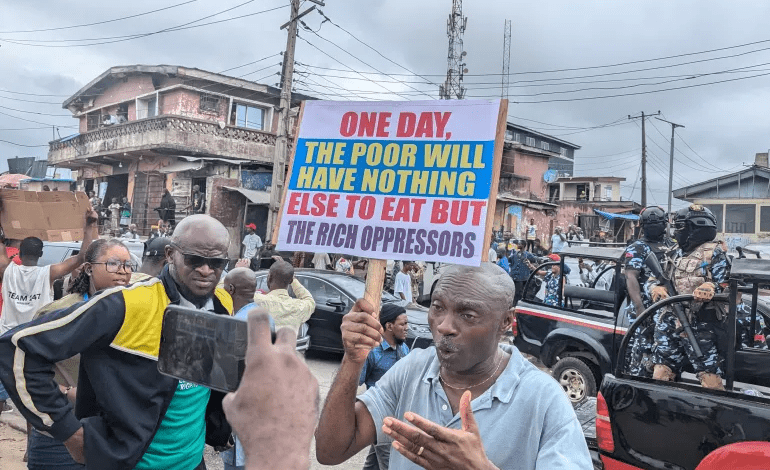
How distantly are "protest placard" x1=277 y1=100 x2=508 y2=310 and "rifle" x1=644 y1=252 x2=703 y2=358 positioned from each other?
311cm

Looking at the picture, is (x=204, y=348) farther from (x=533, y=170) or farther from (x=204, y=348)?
(x=533, y=170)

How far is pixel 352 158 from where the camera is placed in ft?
8.47

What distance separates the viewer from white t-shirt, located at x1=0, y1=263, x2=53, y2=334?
17.4ft

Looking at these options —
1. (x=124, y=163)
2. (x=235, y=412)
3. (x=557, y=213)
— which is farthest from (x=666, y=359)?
(x=557, y=213)

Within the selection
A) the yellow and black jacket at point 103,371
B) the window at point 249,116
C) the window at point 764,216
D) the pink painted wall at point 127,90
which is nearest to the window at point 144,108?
the pink painted wall at point 127,90

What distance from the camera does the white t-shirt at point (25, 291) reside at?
5.30 m

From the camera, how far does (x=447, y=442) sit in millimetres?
1596

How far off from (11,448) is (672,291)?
625 cm

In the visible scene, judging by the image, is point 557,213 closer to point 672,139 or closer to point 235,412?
point 672,139

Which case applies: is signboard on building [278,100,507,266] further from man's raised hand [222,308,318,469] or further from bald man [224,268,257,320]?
bald man [224,268,257,320]

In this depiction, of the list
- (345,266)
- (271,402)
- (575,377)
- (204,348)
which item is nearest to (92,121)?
(345,266)

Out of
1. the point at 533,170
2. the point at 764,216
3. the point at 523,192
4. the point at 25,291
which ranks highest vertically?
the point at 533,170

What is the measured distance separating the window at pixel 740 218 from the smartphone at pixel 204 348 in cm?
3473

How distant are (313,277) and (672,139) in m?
33.1
